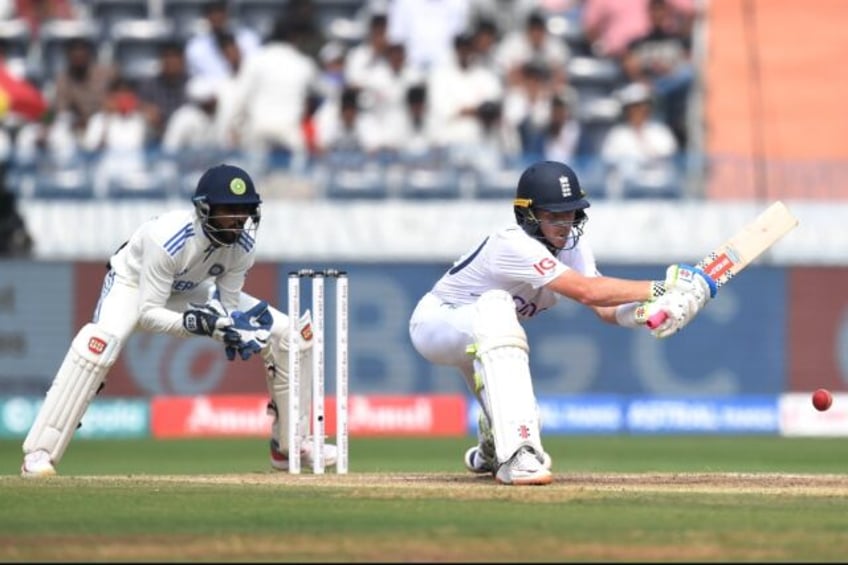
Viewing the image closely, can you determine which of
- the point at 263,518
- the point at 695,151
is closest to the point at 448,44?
the point at 695,151

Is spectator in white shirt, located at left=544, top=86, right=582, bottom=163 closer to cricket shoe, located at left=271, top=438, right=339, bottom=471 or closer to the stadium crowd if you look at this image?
the stadium crowd

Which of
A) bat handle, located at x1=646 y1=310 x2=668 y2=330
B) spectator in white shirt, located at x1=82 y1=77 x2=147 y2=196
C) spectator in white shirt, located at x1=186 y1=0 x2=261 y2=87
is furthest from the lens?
spectator in white shirt, located at x1=186 y1=0 x2=261 y2=87

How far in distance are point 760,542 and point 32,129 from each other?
1211 centimetres

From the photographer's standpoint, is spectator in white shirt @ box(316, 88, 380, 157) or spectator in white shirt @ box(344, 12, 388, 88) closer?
spectator in white shirt @ box(316, 88, 380, 157)

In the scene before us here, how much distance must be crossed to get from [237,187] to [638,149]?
8.18 m

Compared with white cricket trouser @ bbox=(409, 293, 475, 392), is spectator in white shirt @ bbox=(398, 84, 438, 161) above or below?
above

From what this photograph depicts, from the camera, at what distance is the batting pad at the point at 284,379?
9.82 metres

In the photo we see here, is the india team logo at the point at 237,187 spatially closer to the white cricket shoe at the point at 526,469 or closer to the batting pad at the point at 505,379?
the batting pad at the point at 505,379

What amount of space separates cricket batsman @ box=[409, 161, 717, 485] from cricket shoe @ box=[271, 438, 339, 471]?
0.99 m

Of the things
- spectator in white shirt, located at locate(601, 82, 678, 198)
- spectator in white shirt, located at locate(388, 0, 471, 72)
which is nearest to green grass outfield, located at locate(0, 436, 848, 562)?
spectator in white shirt, located at locate(601, 82, 678, 198)

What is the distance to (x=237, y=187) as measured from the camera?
9484 millimetres

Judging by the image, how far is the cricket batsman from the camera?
8477 millimetres

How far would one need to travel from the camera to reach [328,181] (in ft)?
53.9

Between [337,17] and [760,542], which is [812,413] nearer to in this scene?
[337,17]
